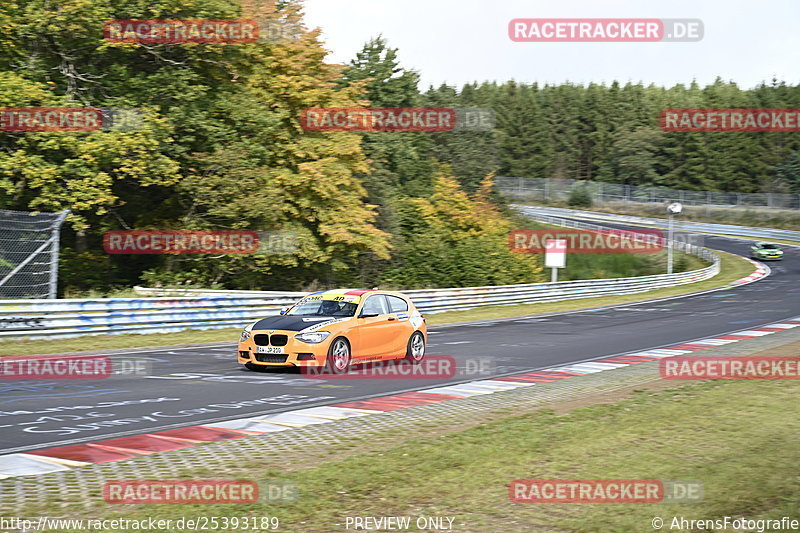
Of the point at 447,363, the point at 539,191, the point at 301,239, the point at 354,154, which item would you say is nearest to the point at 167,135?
the point at 301,239

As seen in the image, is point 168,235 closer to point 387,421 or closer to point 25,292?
point 25,292

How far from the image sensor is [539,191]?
337ft

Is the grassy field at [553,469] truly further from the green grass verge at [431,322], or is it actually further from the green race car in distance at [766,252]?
the green race car in distance at [766,252]

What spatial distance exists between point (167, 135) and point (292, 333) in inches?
642

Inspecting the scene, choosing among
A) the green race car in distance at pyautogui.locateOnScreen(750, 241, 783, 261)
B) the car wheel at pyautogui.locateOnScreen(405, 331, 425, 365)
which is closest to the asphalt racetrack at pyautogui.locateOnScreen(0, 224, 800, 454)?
the car wheel at pyautogui.locateOnScreen(405, 331, 425, 365)

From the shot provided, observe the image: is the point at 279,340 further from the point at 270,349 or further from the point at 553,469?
the point at 553,469

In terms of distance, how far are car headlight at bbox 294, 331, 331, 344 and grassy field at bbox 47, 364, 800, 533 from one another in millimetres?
4380

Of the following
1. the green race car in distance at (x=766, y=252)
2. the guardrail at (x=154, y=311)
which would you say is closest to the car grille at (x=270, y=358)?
the guardrail at (x=154, y=311)

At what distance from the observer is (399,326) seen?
50.9 feet

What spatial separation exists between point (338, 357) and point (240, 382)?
1.82 m

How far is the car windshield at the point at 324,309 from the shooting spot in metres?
14.7

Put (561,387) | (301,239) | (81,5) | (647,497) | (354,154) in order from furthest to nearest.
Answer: (354,154) < (301,239) < (81,5) < (561,387) < (647,497)

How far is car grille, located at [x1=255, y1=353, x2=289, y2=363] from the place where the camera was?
13703 millimetres

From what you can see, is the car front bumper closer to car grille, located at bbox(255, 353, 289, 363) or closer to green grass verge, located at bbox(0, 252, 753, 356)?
car grille, located at bbox(255, 353, 289, 363)
